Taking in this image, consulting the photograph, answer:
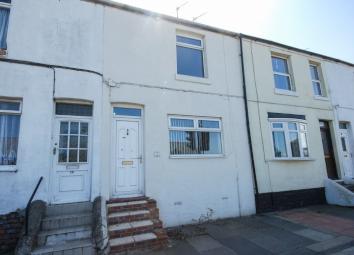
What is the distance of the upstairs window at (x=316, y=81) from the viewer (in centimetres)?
1148

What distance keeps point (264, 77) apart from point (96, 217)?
825 cm

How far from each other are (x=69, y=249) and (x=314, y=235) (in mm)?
5898

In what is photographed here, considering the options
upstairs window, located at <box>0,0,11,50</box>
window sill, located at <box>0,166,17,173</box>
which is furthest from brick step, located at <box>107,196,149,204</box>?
upstairs window, located at <box>0,0,11,50</box>

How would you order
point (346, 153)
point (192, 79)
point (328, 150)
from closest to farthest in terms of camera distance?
point (192, 79), point (328, 150), point (346, 153)

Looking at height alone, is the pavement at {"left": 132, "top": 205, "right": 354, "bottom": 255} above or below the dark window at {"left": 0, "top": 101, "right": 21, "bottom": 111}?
below

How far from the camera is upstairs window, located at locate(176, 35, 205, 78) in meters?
8.52

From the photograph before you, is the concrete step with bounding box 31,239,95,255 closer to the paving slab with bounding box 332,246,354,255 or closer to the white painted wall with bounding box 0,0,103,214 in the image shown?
the white painted wall with bounding box 0,0,103,214

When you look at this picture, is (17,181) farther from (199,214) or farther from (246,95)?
(246,95)

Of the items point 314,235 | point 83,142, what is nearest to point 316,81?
point 314,235

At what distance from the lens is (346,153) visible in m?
11.2

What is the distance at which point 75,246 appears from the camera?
184 inches

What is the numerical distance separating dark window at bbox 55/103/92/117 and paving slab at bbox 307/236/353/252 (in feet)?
21.6

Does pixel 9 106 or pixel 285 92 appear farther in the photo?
pixel 285 92

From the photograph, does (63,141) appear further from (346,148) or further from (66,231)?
(346,148)
